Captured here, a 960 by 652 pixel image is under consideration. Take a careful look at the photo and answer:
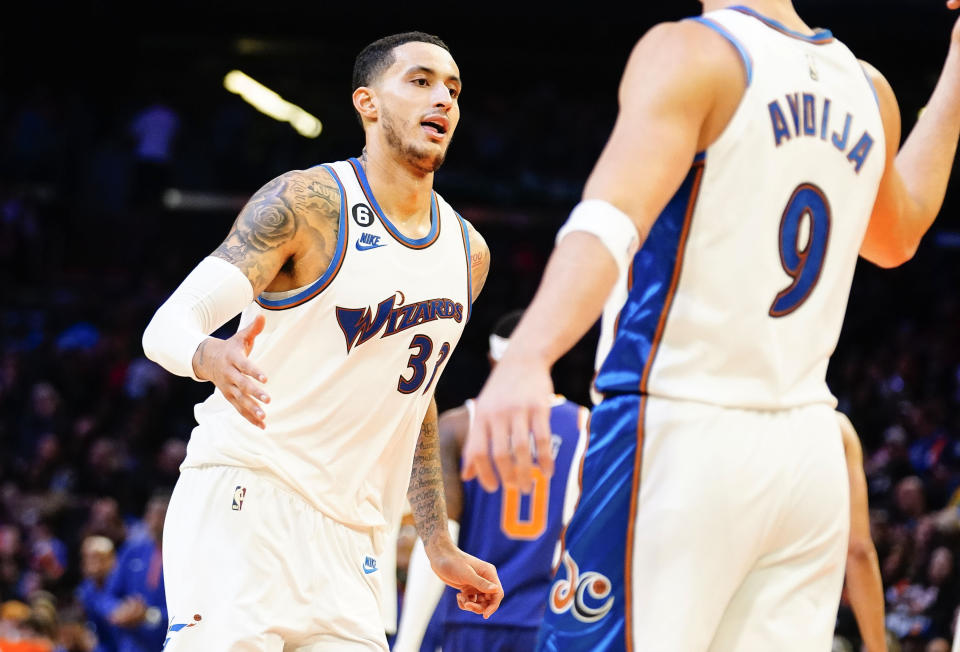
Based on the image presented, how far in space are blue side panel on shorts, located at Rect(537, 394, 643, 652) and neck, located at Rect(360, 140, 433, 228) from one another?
1.65m

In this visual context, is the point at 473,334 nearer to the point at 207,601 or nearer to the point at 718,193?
the point at 207,601

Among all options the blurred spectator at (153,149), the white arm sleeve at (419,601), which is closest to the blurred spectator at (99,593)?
the white arm sleeve at (419,601)

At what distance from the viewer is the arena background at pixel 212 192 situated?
13.4 metres

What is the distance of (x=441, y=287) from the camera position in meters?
3.91

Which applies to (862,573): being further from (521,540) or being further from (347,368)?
(347,368)

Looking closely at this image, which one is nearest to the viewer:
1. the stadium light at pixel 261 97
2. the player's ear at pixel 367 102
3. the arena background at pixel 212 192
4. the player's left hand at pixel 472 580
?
the player's left hand at pixel 472 580

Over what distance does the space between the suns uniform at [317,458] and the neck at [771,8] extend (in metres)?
1.45

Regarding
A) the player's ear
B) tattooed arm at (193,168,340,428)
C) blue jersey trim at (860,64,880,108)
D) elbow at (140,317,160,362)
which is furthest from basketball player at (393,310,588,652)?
blue jersey trim at (860,64,880,108)

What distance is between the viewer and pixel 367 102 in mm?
4258

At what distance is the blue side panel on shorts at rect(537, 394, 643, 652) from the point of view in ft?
7.79

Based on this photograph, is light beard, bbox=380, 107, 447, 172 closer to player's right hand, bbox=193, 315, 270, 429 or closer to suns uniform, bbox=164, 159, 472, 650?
suns uniform, bbox=164, 159, 472, 650

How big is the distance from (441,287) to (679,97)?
1.69 meters

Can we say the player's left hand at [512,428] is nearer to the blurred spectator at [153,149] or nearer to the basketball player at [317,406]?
the basketball player at [317,406]

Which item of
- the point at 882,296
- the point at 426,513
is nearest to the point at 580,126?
the point at 882,296
